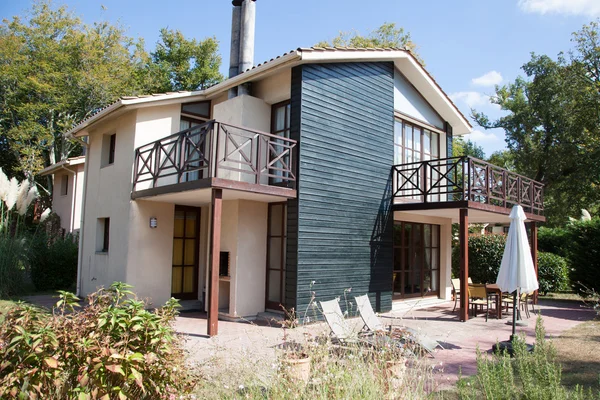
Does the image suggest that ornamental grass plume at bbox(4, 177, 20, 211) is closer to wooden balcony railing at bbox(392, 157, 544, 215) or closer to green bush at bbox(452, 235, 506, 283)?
wooden balcony railing at bbox(392, 157, 544, 215)

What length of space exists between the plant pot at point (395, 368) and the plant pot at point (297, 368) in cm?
73

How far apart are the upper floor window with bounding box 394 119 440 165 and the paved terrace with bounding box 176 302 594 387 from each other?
4.19m

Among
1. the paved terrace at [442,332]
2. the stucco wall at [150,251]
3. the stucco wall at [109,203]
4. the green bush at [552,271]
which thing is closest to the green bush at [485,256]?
the green bush at [552,271]

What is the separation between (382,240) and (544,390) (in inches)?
300

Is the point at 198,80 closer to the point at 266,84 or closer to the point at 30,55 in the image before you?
the point at 30,55

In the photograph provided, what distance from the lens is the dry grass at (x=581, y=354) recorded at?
5.68 meters

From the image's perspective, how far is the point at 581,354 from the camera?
23.2 feet

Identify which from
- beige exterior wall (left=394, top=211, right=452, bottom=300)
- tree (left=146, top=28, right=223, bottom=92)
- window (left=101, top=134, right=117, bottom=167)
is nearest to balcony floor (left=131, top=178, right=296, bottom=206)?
window (left=101, top=134, right=117, bottom=167)

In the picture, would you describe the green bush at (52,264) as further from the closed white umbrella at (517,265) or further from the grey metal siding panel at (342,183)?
the closed white umbrella at (517,265)

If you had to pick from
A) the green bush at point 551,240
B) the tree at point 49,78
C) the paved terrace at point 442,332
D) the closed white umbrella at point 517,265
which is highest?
the tree at point 49,78

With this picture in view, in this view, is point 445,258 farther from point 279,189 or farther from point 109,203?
point 109,203

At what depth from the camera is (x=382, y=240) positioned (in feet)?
36.9

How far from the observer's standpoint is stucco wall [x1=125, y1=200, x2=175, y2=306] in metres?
10.6

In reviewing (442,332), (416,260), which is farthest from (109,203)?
(442,332)
